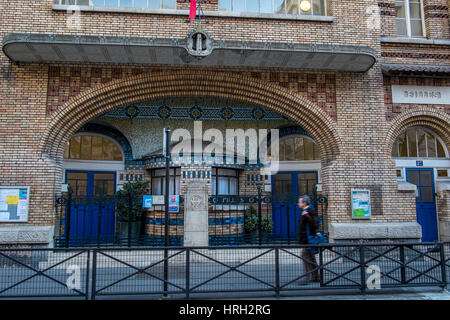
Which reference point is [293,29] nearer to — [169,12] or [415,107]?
[169,12]

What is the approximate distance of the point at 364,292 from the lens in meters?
6.59

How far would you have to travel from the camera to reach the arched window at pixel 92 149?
44.4 ft

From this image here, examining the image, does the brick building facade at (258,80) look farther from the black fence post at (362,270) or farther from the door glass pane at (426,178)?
the black fence post at (362,270)

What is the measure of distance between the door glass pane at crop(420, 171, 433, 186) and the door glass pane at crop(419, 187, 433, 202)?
0.17 m

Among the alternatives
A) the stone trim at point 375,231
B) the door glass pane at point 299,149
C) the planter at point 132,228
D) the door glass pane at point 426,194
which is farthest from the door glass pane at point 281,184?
the planter at point 132,228

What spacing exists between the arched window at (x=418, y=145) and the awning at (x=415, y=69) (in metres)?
1.97

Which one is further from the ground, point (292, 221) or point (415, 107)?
point (415, 107)

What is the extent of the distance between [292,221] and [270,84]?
5.44m

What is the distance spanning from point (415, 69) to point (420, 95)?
97 centimetres

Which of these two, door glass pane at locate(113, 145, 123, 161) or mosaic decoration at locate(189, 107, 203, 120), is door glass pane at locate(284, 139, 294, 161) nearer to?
mosaic decoration at locate(189, 107, 203, 120)

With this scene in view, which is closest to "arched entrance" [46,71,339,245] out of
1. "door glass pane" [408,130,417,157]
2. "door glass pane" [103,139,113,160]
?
"door glass pane" [103,139,113,160]

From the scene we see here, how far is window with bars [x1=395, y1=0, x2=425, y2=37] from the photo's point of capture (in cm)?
1188
